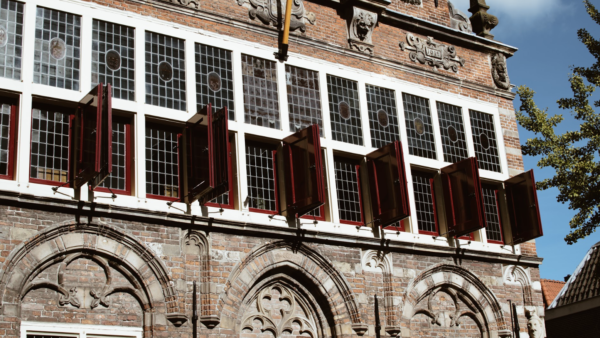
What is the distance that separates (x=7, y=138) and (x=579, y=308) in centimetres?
1801

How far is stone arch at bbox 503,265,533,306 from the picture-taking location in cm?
1528

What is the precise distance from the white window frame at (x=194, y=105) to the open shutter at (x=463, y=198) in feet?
1.27

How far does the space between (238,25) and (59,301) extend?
5.88 metres

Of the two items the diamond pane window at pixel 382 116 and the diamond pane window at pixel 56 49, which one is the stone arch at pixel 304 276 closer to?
the diamond pane window at pixel 382 116

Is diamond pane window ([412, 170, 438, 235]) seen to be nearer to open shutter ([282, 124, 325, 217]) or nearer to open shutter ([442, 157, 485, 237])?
open shutter ([442, 157, 485, 237])

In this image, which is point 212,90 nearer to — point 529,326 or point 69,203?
point 69,203

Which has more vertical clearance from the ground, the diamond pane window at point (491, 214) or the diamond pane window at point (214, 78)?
the diamond pane window at point (214, 78)

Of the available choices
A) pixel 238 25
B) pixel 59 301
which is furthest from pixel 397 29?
pixel 59 301

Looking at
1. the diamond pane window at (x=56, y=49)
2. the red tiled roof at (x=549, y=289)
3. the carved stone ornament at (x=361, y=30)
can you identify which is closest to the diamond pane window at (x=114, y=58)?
the diamond pane window at (x=56, y=49)

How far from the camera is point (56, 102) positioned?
36.5 feet

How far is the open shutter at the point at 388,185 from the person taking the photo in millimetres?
13414

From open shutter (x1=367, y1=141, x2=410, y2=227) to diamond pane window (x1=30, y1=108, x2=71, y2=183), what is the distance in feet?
18.3

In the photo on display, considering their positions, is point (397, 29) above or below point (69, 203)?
above

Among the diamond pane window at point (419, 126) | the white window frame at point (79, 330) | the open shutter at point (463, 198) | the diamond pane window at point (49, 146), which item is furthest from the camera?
the diamond pane window at point (419, 126)
